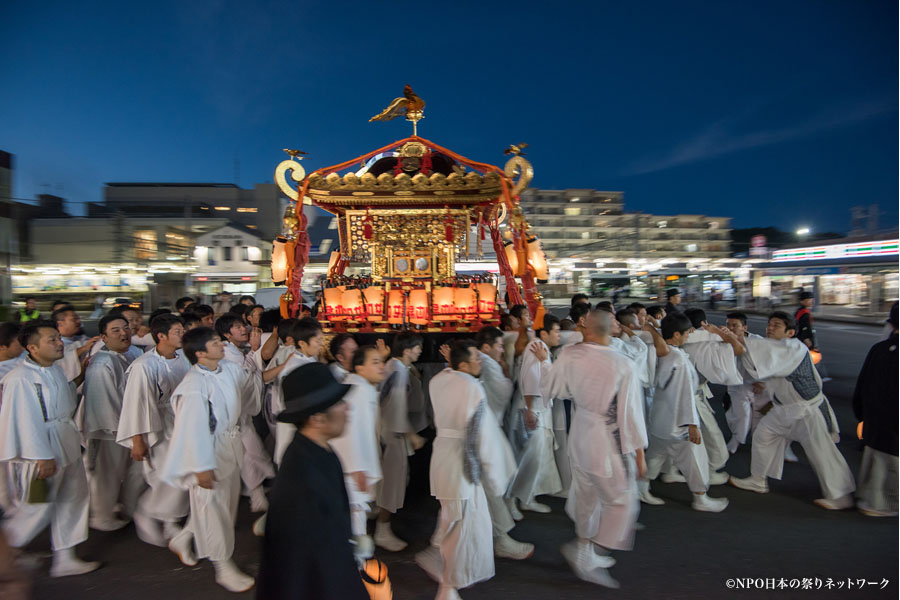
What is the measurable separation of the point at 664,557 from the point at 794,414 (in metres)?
1.69

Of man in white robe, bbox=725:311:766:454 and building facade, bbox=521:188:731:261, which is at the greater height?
building facade, bbox=521:188:731:261

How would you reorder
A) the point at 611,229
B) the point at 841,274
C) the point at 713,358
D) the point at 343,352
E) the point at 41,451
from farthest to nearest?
the point at 611,229 → the point at 841,274 → the point at 713,358 → the point at 343,352 → the point at 41,451

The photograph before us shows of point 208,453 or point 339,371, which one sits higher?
point 339,371

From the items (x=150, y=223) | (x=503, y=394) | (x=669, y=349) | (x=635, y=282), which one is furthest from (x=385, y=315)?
(x=635, y=282)

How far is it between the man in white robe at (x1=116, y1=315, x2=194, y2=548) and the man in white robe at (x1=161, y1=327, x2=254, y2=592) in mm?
428

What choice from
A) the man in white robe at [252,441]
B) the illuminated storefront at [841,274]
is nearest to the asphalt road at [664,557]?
the man in white robe at [252,441]

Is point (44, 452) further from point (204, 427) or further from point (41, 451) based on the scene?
point (204, 427)

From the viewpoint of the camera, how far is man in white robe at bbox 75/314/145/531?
347 cm

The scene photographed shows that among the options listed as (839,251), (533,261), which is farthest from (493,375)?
(839,251)

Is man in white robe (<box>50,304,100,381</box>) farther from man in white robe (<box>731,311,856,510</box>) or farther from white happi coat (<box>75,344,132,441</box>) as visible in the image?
man in white robe (<box>731,311,856,510</box>)

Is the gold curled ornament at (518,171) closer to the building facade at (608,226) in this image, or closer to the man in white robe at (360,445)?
the man in white robe at (360,445)

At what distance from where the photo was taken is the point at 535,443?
3.77m

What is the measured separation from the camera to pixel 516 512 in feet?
12.0

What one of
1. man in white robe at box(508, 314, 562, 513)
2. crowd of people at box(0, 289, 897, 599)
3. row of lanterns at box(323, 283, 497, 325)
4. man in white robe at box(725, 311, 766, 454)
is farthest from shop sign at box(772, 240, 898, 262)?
man in white robe at box(508, 314, 562, 513)
